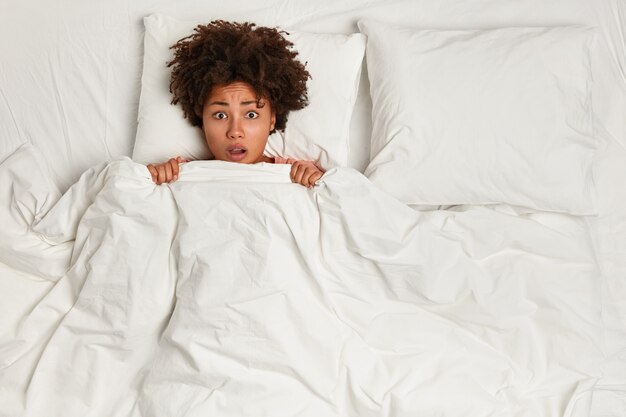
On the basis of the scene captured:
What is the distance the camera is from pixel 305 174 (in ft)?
5.63

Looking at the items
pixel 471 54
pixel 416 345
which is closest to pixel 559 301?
pixel 416 345

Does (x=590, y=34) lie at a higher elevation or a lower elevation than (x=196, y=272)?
higher

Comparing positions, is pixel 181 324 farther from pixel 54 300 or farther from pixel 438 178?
pixel 438 178

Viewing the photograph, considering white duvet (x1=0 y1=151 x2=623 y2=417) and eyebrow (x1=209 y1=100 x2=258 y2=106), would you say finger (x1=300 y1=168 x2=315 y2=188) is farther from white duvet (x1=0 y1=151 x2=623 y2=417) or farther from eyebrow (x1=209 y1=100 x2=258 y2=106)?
eyebrow (x1=209 y1=100 x2=258 y2=106)

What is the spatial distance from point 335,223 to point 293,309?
212mm

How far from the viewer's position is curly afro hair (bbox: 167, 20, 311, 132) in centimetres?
175

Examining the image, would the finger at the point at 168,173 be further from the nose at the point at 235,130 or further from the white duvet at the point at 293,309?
the nose at the point at 235,130

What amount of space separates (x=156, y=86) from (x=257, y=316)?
68 centimetres

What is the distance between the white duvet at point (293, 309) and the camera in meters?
1.47

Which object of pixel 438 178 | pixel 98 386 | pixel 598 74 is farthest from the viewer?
pixel 598 74

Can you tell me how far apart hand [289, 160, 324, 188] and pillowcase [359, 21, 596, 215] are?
0.15 meters

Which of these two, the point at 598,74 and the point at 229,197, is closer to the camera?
the point at 229,197

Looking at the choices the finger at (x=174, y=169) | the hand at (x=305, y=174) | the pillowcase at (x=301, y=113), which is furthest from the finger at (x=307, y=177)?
the finger at (x=174, y=169)

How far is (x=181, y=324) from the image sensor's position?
1.50 meters
